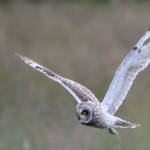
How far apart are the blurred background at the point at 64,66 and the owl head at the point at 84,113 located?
1170 mm

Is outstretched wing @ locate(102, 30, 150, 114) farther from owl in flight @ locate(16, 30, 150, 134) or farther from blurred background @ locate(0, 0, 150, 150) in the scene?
blurred background @ locate(0, 0, 150, 150)

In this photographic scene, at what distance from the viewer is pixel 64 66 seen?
1734 centimetres

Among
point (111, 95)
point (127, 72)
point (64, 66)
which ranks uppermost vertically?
point (127, 72)

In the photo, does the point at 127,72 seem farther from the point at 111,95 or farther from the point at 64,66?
the point at 64,66

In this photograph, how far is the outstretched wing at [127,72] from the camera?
7.88 meters

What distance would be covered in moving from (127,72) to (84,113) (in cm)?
45

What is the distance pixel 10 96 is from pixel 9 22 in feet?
30.8

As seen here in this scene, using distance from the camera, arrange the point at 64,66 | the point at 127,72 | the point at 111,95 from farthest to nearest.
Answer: the point at 64,66
the point at 111,95
the point at 127,72

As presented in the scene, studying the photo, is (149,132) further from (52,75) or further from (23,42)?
(23,42)

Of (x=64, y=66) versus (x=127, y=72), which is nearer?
(x=127, y=72)

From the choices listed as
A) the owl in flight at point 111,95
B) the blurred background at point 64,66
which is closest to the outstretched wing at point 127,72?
the owl in flight at point 111,95

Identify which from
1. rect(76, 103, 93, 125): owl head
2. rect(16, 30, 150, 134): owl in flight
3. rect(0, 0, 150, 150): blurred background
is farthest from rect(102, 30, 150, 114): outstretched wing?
rect(0, 0, 150, 150): blurred background

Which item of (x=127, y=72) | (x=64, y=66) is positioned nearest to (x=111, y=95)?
(x=127, y=72)

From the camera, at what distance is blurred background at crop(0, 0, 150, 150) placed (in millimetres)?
10398
